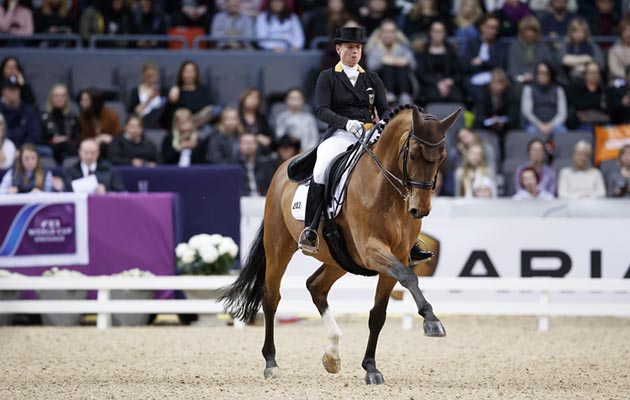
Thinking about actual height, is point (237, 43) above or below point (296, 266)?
above

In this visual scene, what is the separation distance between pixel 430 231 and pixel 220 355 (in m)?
3.95

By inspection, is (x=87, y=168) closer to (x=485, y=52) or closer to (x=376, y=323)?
(x=376, y=323)

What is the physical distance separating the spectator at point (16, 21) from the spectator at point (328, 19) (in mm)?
4519

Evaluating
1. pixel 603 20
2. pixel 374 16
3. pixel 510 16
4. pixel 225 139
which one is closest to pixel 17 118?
pixel 225 139

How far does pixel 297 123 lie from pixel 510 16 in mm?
4869

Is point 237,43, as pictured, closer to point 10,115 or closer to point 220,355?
point 10,115

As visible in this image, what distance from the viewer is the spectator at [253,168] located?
14594mm

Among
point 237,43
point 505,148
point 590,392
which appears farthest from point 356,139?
point 237,43

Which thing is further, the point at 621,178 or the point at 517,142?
the point at 517,142

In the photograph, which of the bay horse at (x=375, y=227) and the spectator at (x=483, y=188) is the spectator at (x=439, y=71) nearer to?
the spectator at (x=483, y=188)

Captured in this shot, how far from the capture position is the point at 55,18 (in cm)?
1775

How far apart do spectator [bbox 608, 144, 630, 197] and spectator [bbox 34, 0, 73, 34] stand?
8831 mm

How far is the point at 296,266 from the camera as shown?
13664mm

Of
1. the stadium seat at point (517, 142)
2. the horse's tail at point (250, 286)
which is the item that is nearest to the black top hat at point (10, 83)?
the horse's tail at point (250, 286)
